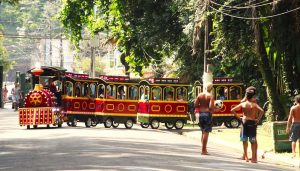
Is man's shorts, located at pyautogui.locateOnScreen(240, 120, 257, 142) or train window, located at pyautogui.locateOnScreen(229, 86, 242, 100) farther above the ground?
train window, located at pyautogui.locateOnScreen(229, 86, 242, 100)

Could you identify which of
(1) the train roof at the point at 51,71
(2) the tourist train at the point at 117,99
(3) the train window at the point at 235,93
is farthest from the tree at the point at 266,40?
(1) the train roof at the point at 51,71

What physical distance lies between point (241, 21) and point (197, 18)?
3696 mm

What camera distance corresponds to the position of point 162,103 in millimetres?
36531

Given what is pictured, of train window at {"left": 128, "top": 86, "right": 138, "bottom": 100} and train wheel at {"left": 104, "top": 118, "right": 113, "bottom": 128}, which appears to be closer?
train wheel at {"left": 104, "top": 118, "right": 113, "bottom": 128}

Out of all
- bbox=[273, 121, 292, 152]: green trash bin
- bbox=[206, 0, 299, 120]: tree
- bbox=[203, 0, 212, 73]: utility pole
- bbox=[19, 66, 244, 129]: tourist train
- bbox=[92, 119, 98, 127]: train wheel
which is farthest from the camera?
bbox=[92, 119, 98, 127]: train wheel

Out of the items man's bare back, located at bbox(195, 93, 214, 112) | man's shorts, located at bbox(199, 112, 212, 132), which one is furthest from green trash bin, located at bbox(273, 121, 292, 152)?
man's bare back, located at bbox(195, 93, 214, 112)

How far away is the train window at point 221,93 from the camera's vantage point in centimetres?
3789

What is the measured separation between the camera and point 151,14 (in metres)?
42.5

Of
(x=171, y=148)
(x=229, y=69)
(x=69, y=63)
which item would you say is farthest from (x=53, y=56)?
(x=171, y=148)

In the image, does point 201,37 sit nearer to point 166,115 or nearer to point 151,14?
point 151,14

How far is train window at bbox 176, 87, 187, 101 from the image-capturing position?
36.8 m

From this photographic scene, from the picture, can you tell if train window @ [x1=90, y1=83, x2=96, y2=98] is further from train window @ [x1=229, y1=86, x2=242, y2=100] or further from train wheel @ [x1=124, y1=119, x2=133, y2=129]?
train window @ [x1=229, y1=86, x2=242, y2=100]

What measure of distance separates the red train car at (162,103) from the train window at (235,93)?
2.52m

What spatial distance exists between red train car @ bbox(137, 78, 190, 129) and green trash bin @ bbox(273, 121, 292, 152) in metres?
13.9
